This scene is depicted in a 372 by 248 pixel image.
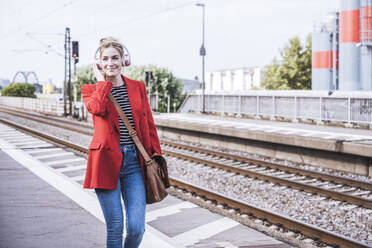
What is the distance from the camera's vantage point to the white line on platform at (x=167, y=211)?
6813mm

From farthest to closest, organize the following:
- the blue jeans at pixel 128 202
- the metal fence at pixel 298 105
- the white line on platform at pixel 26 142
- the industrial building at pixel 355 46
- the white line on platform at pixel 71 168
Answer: the industrial building at pixel 355 46, the metal fence at pixel 298 105, the white line on platform at pixel 26 142, the white line on platform at pixel 71 168, the blue jeans at pixel 128 202

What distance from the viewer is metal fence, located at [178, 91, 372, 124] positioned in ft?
63.7

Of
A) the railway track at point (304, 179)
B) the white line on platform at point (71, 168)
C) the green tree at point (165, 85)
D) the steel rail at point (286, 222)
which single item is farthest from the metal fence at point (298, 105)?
the green tree at point (165, 85)

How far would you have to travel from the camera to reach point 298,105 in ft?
73.0

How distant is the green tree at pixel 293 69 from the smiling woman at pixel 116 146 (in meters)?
55.5

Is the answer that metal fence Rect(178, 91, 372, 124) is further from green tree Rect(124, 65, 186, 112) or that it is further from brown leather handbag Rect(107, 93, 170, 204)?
green tree Rect(124, 65, 186, 112)

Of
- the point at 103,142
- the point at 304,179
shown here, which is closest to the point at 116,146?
the point at 103,142

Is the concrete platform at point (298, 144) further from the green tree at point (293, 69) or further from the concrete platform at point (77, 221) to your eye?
the green tree at point (293, 69)

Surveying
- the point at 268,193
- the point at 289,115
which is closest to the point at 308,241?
the point at 268,193

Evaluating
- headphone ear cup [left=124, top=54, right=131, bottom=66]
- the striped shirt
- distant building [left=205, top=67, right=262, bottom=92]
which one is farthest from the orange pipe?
distant building [left=205, top=67, right=262, bottom=92]

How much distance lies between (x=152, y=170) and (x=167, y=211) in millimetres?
3878

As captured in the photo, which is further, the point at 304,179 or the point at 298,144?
the point at 298,144

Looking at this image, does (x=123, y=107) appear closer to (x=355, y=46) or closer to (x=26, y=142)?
(x=26, y=142)

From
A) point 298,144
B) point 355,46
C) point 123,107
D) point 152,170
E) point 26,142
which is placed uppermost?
point 355,46
